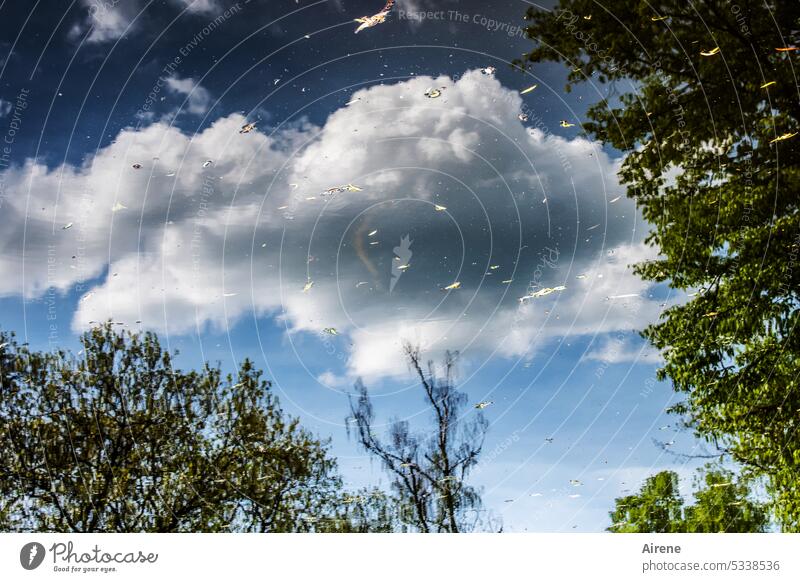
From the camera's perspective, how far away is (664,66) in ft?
27.7

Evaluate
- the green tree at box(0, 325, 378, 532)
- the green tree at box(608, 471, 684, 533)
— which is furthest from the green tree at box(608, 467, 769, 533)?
the green tree at box(0, 325, 378, 532)

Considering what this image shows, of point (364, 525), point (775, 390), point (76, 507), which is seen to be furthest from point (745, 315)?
point (76, 507)

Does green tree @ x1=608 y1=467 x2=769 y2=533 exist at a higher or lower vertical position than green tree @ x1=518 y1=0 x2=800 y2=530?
lower

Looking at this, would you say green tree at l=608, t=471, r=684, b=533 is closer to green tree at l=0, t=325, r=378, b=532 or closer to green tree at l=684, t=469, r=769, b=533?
green tree at l=684, t=469, r=769, b=533

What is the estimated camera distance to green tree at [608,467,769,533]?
8.57 m

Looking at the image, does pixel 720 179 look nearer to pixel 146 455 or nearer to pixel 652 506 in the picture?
pixel 652 506

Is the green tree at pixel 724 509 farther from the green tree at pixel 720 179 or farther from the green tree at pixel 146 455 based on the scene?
the green tree at pixel 146 455

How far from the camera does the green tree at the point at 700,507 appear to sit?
28.1 ft

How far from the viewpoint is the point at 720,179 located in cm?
846

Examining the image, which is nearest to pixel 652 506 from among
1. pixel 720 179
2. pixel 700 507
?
pixel 700 507

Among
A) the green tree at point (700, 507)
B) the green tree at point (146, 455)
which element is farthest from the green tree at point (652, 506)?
the green tree at point (146, 455)

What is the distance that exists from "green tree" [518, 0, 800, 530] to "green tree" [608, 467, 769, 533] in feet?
1.16
